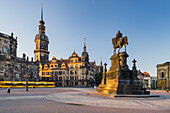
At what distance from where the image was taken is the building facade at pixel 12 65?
62.8 metres

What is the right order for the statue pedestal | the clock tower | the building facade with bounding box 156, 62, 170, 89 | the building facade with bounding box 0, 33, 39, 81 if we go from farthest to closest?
the clock tower → the building facade with bounding box 156, 62, 170, 89 → the building facade with bounding box 0, 33, 39, 81 → the statue pedestal

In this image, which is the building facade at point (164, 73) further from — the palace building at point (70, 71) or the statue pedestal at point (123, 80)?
the statue pedestal at point (123, 80)

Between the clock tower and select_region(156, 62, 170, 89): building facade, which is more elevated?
the clock tower

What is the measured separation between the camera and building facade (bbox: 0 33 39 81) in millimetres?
62812

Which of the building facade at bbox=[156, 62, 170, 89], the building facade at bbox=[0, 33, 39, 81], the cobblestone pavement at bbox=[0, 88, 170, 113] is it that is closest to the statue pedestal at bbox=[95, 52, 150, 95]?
the cobblestone pavement at bbox=[0, 88, 170, 113]

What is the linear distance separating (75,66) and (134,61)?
58.0 metres

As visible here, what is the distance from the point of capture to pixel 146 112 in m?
8.83

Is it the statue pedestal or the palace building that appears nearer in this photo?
the statue pedestal

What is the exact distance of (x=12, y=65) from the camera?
65.4 metres

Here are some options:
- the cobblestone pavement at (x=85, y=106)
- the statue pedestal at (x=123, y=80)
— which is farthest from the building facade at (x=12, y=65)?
the cobblestone pavement at (x=85, y=106)

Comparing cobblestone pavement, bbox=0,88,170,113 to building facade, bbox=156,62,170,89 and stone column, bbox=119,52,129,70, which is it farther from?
building facade, bbox=156,62,170,89

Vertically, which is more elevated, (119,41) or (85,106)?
(119,41)

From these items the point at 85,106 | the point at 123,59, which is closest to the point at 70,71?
the point at 123,59

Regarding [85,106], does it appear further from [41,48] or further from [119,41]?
[41,48]
